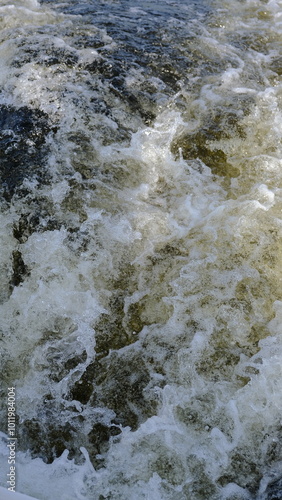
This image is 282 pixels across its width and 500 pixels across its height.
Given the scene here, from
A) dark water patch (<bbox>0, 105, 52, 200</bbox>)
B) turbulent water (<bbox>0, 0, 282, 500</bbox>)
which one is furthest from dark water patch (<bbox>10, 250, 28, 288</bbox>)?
dark water patch (<bbox>0, 105, 52, 200</bbox>)

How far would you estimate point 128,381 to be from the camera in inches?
110

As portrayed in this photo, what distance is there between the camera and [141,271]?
3.31m

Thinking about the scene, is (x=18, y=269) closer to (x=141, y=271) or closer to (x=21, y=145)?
(x=141, y=271)

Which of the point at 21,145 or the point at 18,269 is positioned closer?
the point at 18,269

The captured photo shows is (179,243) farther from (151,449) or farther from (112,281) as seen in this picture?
(151,449)

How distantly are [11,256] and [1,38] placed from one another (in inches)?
155

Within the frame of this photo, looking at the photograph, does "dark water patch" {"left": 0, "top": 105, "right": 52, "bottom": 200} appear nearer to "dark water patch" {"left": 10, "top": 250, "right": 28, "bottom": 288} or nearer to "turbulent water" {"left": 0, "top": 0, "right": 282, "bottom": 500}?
"turbulent water" {"left": 0, "top": 0, "right": 282, "bottom": 500}

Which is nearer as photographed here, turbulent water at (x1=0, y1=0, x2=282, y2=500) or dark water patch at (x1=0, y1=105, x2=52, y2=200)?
turbulent water at (x1=0, y1=0, x2=282, y2=500)

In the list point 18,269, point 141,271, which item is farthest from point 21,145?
point 141,271

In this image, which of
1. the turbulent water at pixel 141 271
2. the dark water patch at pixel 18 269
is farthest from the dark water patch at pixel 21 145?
the dark water patch at pixel 18 269

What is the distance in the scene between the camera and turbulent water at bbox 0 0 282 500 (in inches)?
98.4

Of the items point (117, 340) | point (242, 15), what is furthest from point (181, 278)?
point (242, 15)

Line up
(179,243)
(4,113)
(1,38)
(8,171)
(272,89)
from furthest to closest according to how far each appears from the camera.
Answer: (1,38)
(272,89)
(4,113)
(8,171)
(179,243)

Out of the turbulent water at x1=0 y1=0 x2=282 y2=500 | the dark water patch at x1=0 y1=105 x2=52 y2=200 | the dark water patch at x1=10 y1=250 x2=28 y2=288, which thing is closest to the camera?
the turbulent water at x1=0 y1=0 x2=282 y2=500
